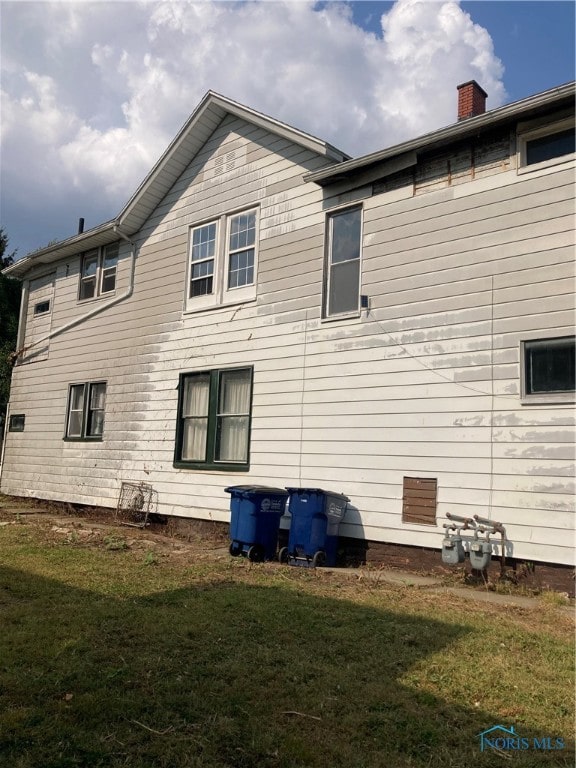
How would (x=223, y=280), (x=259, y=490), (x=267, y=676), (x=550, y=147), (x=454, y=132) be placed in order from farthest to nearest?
(x=223, y=280)
(x=259, y=490)
(x=454, y=132)
(x=550, y=147)
(x=267, y=676)

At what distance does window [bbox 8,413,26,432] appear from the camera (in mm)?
17703

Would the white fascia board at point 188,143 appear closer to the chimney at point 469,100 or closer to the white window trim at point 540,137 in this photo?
the chimney at point 469,100

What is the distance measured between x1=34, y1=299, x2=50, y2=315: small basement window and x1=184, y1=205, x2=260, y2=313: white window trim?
6.20m

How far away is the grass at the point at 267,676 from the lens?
139 inches

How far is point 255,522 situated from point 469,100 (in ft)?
24.8

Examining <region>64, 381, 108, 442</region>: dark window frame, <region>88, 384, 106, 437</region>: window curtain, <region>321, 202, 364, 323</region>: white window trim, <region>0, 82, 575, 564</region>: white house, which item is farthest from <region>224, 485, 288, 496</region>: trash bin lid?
<region>88, 384, 106, 437</region>: window curtain

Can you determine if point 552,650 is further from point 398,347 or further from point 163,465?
point 163,465

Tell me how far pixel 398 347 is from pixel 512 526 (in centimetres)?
303

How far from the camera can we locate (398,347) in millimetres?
9633

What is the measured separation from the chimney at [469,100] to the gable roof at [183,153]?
197 centimetres

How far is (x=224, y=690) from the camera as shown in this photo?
14.1 feet

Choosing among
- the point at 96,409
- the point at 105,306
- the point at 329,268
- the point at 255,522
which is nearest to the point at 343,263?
the point at 329,268

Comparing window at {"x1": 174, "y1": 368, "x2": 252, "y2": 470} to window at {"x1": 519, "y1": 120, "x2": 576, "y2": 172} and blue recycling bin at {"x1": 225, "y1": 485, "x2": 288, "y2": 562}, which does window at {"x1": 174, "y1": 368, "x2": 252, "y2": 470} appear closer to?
blue recycling bin at {"x1": 225, "y1": 485, "x2": 288, "y2": 562}

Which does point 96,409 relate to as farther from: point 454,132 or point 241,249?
point 454,132
